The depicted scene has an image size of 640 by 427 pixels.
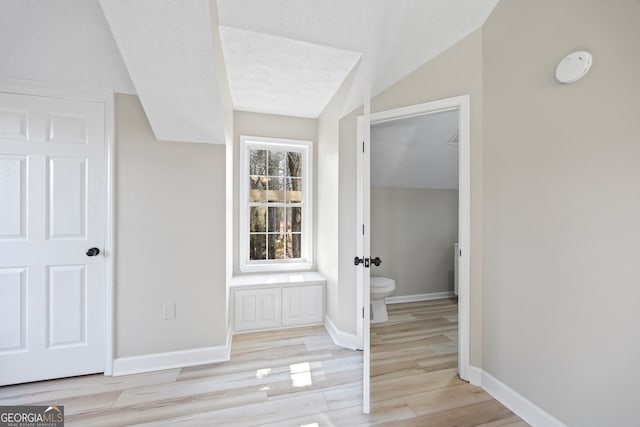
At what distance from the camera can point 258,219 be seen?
10.0 ft

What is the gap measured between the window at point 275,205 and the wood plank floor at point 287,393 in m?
1.02

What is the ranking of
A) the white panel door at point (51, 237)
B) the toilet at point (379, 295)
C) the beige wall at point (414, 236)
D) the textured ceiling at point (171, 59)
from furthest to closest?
the beige wall at point (414, 236), the toilet at point (379, 295), the white panel door at point (51, 237), the textured ceiling at point (171, 59)

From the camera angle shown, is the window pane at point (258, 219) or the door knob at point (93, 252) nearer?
the door knob at point (93, 252)

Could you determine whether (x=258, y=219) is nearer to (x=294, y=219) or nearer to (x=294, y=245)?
(x=294, y=219)

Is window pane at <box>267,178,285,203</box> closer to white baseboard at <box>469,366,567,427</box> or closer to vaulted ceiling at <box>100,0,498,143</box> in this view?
vaulted ceiling at <box>100,0,498,143</box>

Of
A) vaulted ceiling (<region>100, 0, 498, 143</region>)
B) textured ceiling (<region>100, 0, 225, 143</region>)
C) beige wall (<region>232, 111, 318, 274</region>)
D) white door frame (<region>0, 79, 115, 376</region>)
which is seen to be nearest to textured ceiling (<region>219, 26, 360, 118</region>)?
vaulted ceiling (<region>100, 0, 498, 143</region>)

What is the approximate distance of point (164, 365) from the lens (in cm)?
199

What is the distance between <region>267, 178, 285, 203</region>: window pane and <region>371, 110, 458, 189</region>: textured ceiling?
3.88 feet

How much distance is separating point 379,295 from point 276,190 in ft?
5.71

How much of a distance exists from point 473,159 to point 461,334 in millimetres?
1291

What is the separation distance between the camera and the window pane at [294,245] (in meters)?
3.14

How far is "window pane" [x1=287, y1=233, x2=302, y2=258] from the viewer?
124 inches

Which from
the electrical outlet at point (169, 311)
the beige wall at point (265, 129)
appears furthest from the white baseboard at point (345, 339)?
the electrical outlet at point (169, 311)

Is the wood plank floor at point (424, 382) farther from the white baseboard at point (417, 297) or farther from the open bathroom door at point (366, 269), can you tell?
the white baseboard at point (417, 297)
